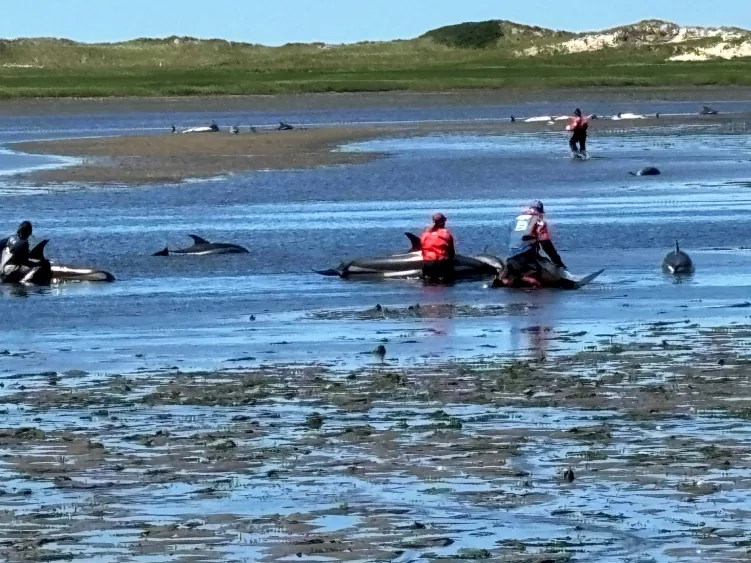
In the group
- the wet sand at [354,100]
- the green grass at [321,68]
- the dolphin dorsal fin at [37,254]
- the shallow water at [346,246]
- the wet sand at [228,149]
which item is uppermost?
the green grass at [321,68]

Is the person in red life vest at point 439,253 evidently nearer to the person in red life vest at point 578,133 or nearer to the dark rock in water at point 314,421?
the dark rock in water at point 314,421

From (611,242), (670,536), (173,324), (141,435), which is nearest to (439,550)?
(670,536)

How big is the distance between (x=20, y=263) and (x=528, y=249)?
644cm

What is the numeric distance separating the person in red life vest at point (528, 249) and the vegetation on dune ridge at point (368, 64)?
85795 mm

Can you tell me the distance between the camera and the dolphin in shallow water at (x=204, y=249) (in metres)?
25.5

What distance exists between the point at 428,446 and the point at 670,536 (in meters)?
2.72

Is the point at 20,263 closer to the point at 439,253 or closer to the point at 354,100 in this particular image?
the point at 439,253

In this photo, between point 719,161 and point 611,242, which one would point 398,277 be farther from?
point 719,161

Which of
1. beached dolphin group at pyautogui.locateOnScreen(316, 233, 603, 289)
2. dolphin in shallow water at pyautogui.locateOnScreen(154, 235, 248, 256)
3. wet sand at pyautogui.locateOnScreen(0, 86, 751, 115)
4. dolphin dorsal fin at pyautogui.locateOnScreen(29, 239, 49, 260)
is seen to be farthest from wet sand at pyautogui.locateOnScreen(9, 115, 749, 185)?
wet sand at pyautogui.locateOnScreen(0, 86, 751, 115)

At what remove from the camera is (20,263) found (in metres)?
22.4

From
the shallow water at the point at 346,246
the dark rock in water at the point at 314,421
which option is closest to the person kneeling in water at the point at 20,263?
the shallow water at the point at 346,246

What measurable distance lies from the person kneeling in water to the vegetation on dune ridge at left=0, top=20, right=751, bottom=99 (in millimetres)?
82882

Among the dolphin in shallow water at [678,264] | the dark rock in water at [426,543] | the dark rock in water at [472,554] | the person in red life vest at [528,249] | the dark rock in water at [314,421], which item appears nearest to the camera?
the dark rock in water at [472,554]

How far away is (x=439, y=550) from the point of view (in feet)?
28.9
